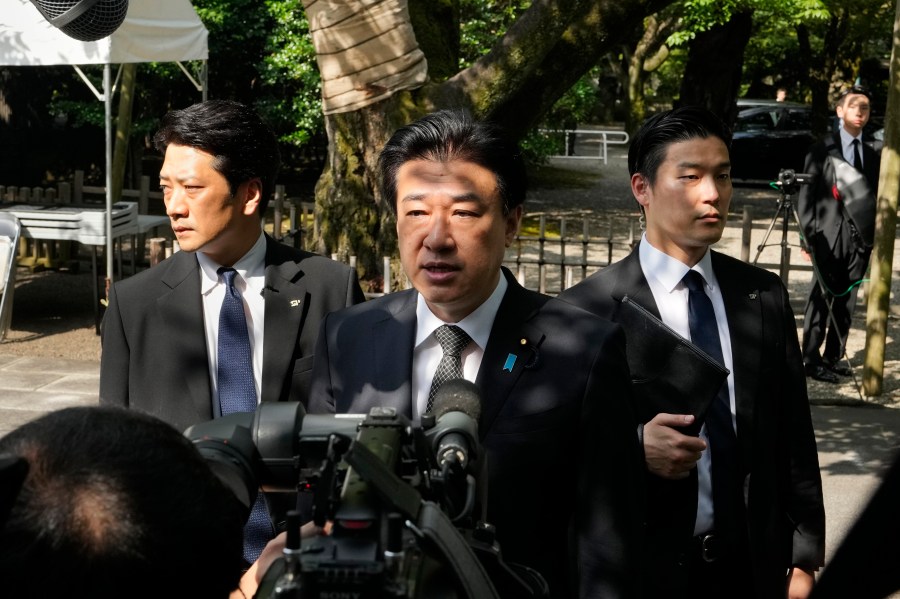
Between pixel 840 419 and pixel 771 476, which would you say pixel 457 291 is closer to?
pixel 771 476

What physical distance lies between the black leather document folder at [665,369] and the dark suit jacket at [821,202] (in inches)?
269

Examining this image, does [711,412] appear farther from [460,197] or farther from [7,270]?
[7,270]

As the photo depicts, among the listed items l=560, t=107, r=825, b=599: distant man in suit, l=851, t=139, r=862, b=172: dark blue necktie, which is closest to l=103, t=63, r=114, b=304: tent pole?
l=851, t=139, r=862, b=172: dark blue necktie

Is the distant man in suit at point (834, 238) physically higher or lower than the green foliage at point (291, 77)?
lower

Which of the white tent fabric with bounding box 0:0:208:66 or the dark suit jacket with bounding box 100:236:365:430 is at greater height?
the white tent fabric with bounding box 0:0:208:66

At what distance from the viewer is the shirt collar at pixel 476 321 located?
276 cm

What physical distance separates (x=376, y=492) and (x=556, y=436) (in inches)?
55.5

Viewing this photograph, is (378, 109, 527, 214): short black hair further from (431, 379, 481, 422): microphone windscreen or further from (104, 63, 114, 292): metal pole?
(104, 63, 114, 292): metal pole

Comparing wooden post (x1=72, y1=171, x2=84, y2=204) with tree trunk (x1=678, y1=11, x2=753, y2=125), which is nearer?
wooden post (x1=72, y1=171, x2=84, y2=204)

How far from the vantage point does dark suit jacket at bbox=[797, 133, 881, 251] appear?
9.76 meters

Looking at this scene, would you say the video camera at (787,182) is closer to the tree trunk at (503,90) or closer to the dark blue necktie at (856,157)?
the dark blue necktie at (856,157)

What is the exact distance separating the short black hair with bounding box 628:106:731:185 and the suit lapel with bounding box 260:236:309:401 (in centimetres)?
119

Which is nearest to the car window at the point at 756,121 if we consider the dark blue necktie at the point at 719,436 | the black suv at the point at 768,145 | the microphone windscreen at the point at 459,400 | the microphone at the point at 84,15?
the black suv at the point at 768,145

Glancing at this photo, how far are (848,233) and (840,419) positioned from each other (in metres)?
1.79
